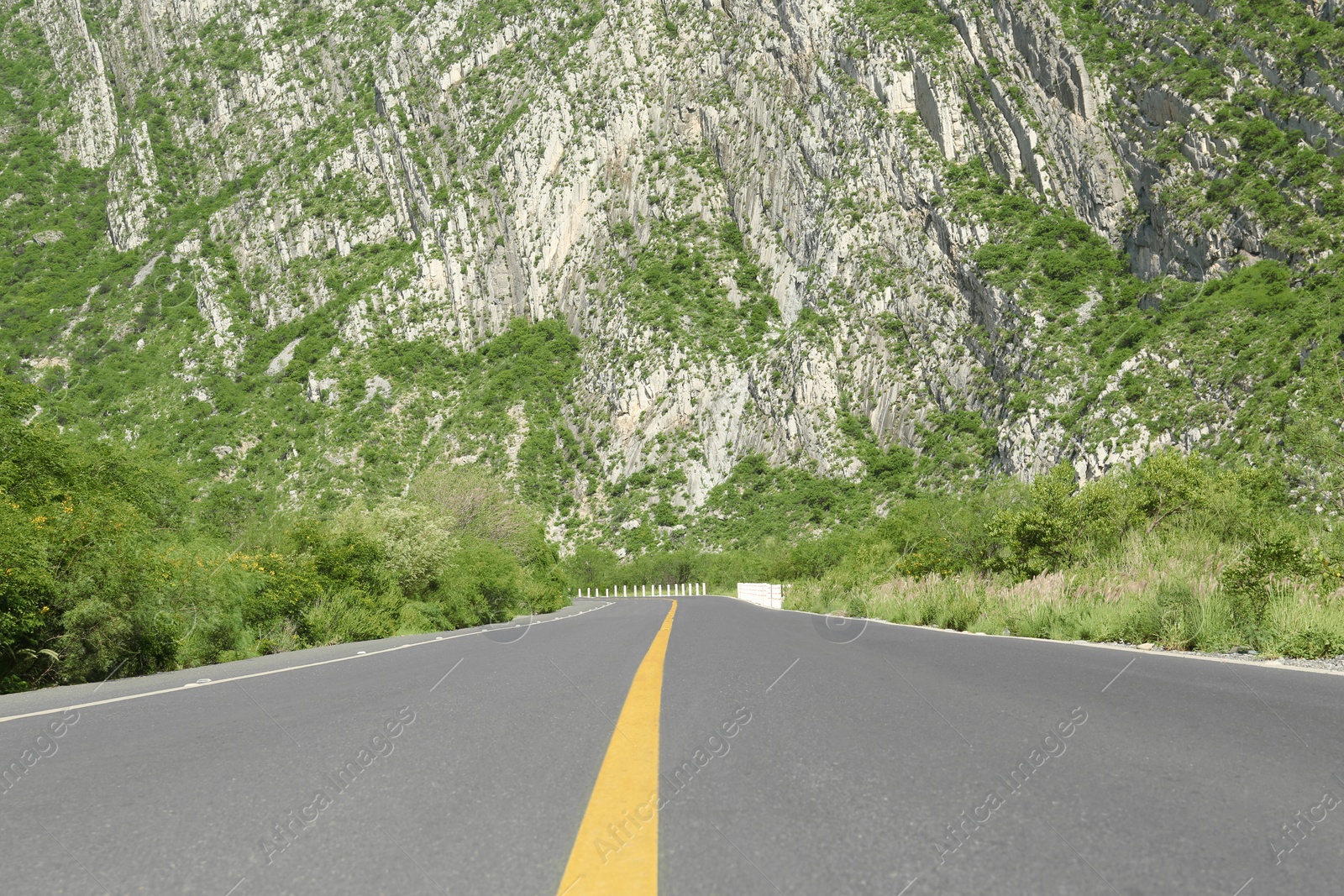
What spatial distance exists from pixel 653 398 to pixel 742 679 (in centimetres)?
9198

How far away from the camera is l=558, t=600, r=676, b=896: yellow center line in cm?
216

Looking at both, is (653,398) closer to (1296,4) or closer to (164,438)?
(164,438)

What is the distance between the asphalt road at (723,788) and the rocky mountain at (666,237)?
3890 cm

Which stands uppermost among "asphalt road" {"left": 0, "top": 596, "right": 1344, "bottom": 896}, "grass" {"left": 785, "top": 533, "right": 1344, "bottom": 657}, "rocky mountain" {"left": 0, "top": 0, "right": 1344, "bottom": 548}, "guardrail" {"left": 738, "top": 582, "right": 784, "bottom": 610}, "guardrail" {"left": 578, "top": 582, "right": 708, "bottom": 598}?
"rocky mountain" {"left": 0, "top": 0, "right": 1344, "bottom": 548}

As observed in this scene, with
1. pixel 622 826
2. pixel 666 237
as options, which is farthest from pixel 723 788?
pixel 666 237

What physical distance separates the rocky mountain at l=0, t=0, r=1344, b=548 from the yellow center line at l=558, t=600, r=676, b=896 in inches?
1588

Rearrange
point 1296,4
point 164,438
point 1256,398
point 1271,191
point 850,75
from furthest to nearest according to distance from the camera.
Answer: point 850,75 < point 164,438 < point 1296,4 < point 1271,191 < point 1256,398

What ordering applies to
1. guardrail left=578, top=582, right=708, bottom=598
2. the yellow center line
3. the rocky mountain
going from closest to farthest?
the yellow center line → the rocky mountain → guardrail left=578, top=582, right=708, bottom=598

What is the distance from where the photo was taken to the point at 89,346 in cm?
9938

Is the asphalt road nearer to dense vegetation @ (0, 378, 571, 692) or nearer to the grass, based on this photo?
the grass

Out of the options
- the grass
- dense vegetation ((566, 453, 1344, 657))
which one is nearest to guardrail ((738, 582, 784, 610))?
dense vegetation ((566, 453, 1344, 657))

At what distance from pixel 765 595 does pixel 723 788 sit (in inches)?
1486

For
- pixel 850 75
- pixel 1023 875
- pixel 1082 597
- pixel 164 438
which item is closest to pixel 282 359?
pixel 164 438

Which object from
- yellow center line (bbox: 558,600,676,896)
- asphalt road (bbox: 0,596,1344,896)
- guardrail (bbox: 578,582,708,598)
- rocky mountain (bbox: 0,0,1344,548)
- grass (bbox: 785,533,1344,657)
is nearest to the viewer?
yellow center line (bbox: 558,600,676,896)
